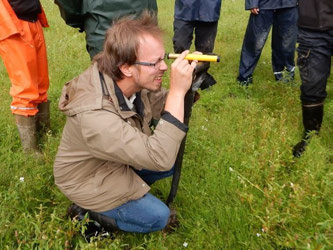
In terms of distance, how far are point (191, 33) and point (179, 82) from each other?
3169 mm

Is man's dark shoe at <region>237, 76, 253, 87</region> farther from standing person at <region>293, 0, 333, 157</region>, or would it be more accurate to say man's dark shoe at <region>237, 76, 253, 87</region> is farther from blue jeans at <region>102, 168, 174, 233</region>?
blue jeans at <region>102, 168, 174, 233</region>

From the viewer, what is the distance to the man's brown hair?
2.04m

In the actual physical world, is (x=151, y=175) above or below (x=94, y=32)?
below

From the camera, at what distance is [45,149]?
342cm

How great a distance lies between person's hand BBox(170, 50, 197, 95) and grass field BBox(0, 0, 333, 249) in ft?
1.61

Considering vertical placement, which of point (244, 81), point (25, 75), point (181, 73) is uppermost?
point (181, 73)

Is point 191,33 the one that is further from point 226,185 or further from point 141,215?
point 141,215

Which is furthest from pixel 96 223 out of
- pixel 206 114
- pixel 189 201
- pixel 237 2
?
pixel 237 2

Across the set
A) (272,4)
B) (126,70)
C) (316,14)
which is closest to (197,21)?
(272,4)

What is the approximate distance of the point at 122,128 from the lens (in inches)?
74.9

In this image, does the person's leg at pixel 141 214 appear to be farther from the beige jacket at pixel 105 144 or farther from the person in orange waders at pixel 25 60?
the person in orange waders at pixel 25 60

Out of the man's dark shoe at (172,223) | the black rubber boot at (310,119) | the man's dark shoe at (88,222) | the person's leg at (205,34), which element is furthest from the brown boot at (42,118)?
the black rubber boot at (310,119)

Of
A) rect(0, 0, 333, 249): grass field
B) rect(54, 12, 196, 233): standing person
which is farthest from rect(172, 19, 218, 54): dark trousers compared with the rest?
rect(54, 12, 196, 233): standing person

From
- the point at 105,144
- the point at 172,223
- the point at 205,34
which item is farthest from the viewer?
the point at 205,34
